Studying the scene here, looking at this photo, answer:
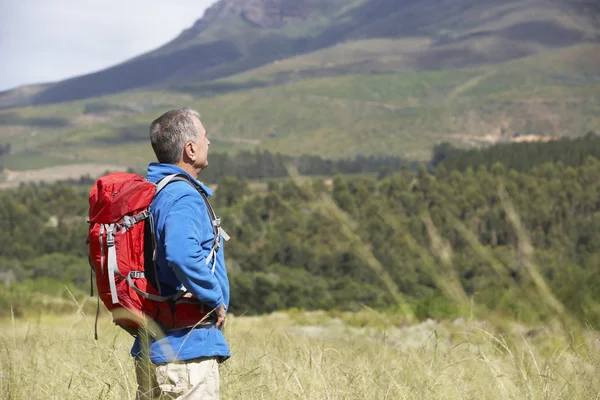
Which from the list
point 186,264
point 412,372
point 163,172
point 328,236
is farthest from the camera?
point 328,236

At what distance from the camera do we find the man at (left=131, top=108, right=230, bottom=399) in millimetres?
3186

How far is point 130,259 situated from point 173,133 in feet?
1.76

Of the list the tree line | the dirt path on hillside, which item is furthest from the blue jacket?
the dirt path on hillside

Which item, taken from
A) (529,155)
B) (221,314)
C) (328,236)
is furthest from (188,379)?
(529,155)

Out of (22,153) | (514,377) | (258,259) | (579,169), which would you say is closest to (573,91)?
(22,153)

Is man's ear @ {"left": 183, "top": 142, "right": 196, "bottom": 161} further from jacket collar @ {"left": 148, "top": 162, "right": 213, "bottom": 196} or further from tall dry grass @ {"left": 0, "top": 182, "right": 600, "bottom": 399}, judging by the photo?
tall dry grass @ {"left": 0, "top": 182, "right": 600, "bottom": 399}

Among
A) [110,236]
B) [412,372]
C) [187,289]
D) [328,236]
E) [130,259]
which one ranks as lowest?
[328,236]

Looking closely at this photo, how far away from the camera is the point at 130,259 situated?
3.23 m

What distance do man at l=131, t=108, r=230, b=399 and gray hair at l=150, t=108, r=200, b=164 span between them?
8 cm

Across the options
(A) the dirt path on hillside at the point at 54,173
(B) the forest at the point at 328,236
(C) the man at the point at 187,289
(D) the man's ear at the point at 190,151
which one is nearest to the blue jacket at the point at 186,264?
(C) the man at the point at 187,289

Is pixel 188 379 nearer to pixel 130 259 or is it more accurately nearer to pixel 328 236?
pixel 130 259

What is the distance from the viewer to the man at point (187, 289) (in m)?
3.19

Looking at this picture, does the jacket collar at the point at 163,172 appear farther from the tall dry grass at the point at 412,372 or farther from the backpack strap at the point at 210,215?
the tall dry grass at the point at 412,372

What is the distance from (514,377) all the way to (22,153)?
666ft
